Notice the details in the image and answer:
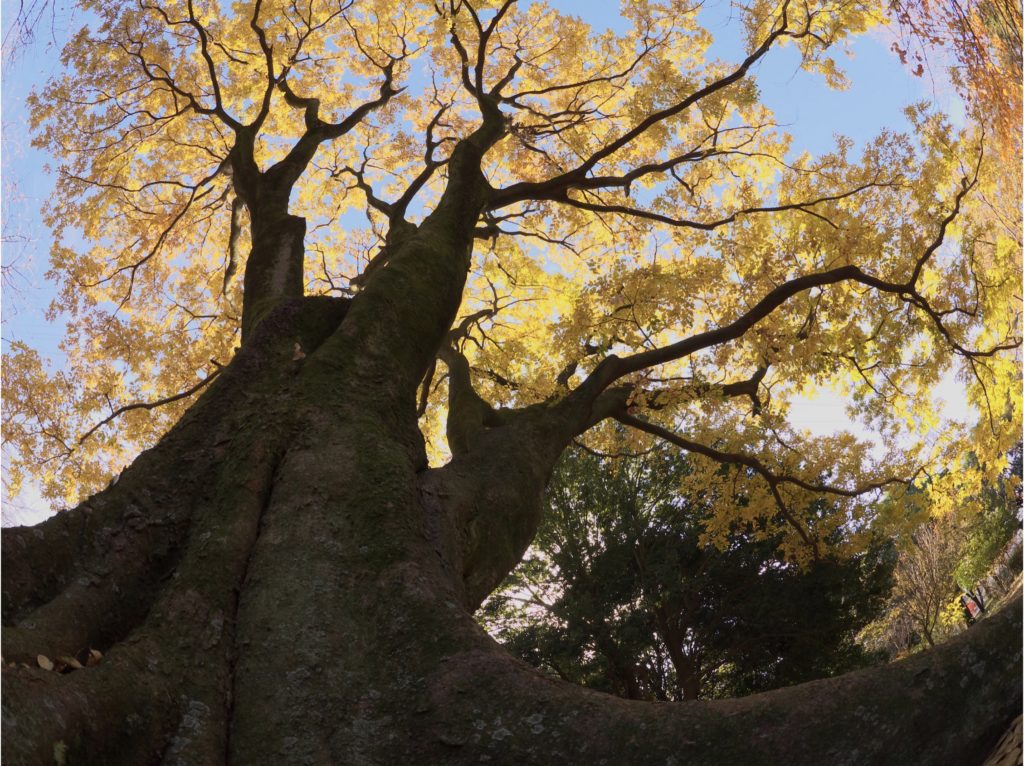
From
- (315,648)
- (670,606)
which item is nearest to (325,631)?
(315,648)

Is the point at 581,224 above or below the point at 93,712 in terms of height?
above

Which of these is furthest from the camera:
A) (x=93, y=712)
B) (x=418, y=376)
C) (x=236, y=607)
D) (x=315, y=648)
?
(x=418, y=376)

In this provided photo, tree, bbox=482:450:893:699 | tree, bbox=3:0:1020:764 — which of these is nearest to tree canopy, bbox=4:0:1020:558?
tree, bbox=3:0:1020:764

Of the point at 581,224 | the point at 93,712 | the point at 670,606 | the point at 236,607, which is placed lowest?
the point at 93,712

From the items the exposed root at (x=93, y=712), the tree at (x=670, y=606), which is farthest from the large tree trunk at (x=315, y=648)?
the tree at (x=670, y=606)

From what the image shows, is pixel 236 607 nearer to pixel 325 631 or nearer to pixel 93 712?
pixel 325 631

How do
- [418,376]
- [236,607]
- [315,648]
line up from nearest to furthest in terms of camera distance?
1. [315,648]
2. [236,607]
3. [418,376]

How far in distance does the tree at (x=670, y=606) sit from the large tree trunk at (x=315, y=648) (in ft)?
34.9

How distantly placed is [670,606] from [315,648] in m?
12.3

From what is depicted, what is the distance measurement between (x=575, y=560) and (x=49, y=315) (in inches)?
364

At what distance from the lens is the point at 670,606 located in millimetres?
14422

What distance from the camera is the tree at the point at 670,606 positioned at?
46.3 feet

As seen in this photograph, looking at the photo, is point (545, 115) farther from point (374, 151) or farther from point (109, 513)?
point (109, 513)

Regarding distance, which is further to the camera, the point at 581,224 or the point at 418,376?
the point at 581,224
